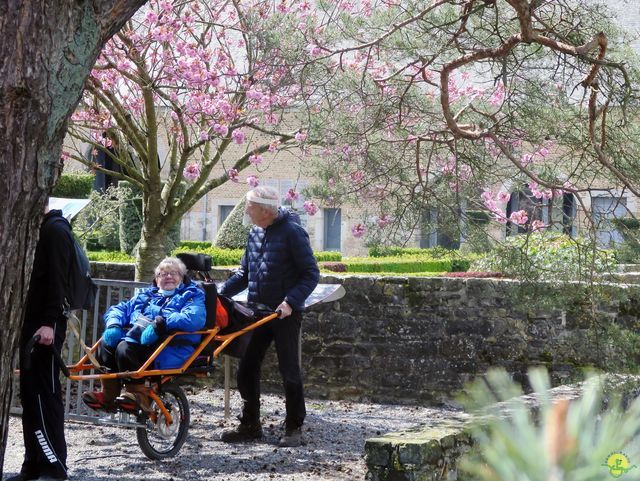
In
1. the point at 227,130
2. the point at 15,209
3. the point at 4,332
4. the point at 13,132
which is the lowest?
the point at 4,332

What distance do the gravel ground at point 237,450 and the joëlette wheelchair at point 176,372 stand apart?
0.54 feet

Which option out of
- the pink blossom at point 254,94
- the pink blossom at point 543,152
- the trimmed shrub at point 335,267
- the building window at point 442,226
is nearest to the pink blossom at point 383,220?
the building window at point 442,226

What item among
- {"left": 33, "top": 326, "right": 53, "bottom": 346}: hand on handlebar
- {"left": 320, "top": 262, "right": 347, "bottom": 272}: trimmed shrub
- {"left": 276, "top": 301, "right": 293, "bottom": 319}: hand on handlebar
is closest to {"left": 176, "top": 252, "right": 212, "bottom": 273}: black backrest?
{"left": 276, "top": 301, "right": 293, "bottom": 319}: hand on handlebar

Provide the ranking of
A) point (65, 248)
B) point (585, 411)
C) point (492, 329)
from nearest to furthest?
1. point (585, 411)
2. point (65, 248)
3. point (492, 329)

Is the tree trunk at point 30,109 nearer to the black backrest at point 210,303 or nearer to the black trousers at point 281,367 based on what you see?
the black backrest at point 210,303

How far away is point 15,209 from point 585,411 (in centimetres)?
288

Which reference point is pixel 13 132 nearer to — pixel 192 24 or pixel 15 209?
pixel 15 209

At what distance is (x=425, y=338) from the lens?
985 centimetres

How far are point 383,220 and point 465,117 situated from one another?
3.78ft

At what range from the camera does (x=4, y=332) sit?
4.30 meters

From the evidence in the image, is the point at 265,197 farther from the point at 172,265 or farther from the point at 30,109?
the point at 30,109

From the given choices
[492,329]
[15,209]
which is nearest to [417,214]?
[492,329]

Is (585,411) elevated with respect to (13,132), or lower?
lower

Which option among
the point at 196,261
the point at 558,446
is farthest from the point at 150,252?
the point at 558,446
